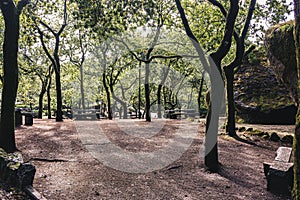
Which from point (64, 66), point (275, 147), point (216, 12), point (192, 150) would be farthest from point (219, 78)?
point (64, 66)

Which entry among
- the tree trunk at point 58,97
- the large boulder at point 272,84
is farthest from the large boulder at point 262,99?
the tree trunk at point 58,97

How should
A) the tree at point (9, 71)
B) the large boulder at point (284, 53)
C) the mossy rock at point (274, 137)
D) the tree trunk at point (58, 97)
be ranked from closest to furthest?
the tree at point (9, 71) < the large boulder at point (284, 53) < the mossy rock at point (274, 137) < the tree trunk at point (58, 97)

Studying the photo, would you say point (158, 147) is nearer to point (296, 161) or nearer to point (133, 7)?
point (133, 7)

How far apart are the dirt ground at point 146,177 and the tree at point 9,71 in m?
0.67

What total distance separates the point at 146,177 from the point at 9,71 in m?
4.51

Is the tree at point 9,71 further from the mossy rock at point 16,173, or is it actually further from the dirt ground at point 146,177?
the mossy rock at point 16,173

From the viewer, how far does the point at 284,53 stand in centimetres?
848

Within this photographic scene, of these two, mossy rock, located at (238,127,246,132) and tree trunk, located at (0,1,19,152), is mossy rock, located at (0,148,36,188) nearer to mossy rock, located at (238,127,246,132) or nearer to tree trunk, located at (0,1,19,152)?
tree trunk, located at (0,1,19,152)

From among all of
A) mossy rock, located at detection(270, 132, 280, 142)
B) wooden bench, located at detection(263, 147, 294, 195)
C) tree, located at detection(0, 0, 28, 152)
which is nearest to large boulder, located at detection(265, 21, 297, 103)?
mossy rock, located at detection(270, 132, 280, 142)

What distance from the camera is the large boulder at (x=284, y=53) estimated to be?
8087 mm

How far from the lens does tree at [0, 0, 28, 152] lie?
6.76m

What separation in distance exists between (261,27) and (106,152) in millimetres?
8456

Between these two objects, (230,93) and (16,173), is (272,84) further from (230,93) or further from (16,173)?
(16,173)

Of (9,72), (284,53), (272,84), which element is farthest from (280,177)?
(272,84)
